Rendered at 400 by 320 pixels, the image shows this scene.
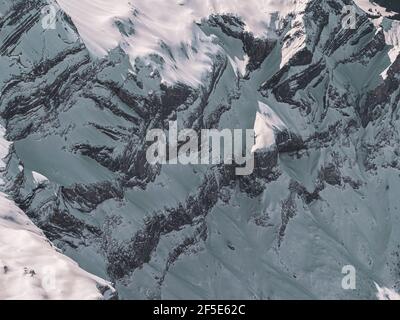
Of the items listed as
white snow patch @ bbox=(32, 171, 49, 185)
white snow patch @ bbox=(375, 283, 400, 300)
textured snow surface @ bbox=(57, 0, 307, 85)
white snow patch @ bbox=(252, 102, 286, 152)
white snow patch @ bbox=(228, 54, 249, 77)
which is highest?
textured snow surface @ bbox=(57, 0, 307, 85)

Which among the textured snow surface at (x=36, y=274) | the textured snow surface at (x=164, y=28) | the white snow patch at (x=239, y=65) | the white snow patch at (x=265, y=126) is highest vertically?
the textured snow surface at (x=36, y=274)

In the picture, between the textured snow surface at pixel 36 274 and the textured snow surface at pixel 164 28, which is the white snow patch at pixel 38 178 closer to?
the textured snow surface at pixel 164 28

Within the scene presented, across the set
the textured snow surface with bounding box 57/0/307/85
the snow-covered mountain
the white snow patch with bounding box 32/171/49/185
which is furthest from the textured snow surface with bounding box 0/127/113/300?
the textured snow surface with bounding box 57/0/307/85

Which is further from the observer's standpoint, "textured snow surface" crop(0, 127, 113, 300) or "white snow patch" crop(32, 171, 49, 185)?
"white snow patch" crop(32, 171, 49, 185)
